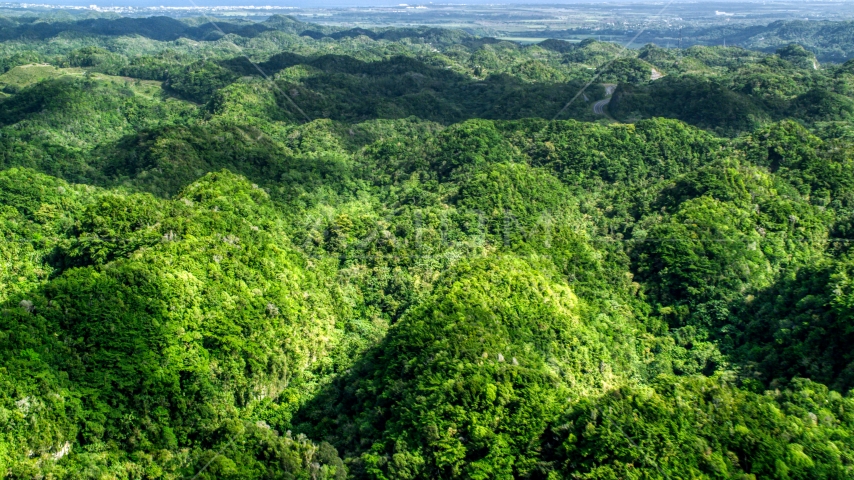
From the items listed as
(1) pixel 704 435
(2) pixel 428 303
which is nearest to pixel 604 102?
(2) pixel 428 303

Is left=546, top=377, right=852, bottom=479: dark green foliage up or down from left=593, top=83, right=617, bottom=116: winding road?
down

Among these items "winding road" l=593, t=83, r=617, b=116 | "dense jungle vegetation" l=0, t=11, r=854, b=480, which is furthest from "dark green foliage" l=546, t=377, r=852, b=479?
"winding road" l=593, t=83, r=617, b=116

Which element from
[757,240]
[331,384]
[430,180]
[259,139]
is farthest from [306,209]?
[757,240]

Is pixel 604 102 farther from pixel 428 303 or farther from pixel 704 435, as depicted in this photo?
pixel 704 435

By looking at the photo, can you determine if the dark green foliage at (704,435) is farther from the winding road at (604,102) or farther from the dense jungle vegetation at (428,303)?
the winding road at (604,102)

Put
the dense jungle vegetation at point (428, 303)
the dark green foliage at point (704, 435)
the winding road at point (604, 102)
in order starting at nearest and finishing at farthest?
the dark green foliage at point (704, 435) < the dense jungle vegetation at point (428, 303) < the winding road at point (604, 102)

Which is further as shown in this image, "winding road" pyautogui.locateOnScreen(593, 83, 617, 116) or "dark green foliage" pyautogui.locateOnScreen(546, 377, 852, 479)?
"winding road" pyautogui.locateOnScreen(593, 83, 617, 116)

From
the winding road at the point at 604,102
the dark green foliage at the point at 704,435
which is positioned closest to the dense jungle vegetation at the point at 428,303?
the dark green foliage at the point at 704,435

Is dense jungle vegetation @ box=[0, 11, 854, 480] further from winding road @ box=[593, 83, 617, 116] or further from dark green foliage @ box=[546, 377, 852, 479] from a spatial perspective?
winding road @ box=[593, 83, 617, 116]

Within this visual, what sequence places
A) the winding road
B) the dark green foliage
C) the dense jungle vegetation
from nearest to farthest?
the dark green foliage < the dense jungle vegetation < the winding road
